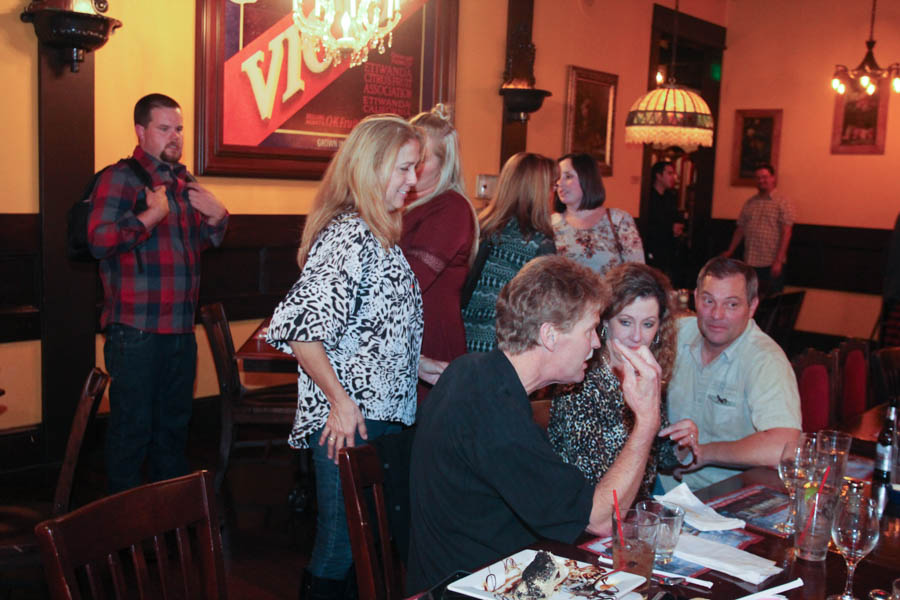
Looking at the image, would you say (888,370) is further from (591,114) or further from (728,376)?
(591,114)

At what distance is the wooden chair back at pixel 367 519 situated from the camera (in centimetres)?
178

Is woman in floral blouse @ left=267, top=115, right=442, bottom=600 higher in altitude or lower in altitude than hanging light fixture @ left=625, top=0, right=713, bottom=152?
lower

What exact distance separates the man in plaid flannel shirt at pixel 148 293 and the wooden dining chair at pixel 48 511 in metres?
0.87

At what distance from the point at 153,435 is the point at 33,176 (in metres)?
1.49

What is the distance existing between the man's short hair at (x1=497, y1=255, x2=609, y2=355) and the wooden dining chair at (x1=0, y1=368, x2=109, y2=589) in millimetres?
1209

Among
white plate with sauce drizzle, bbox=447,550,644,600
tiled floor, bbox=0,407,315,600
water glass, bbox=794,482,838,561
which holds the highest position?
water glass, bbox=794,482,838,561

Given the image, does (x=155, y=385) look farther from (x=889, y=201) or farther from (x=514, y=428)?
(x=889, y=201)

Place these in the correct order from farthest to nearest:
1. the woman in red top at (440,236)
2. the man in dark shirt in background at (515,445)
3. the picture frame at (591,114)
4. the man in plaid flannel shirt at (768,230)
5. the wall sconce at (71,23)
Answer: the man in plaid flannel shirt at (768,230), the picture frame at (591,114), the wall sconce at (71,23), the woman in red top at (440,236), the man in dark shirt in background at (515,445)

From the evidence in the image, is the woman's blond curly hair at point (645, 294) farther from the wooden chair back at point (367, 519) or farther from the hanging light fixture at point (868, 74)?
the hanging light fixture at point (868, 74)

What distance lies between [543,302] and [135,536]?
88cm

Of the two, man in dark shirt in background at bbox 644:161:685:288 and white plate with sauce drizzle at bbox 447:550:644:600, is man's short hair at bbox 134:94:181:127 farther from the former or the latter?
man in dark shirt in background at bbox 644:161:685:288

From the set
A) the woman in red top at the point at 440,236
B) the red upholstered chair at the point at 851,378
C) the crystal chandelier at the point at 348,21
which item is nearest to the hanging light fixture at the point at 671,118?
the crystal chandelier at the point at 348,21

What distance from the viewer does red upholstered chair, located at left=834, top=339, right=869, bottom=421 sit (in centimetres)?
377

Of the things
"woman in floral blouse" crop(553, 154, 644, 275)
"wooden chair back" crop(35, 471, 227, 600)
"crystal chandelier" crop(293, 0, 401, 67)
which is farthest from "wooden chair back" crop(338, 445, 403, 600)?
"crystal chandelier" crop(293, 0, 401, 67)
